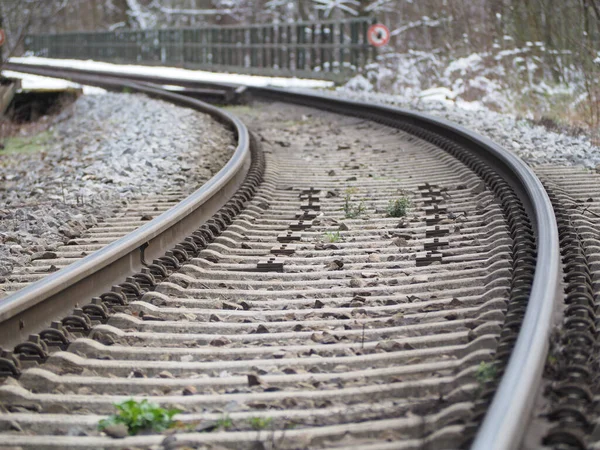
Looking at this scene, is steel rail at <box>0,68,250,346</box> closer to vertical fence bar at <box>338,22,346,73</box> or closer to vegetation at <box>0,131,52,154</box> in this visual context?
vegetation at <box>0,131,52,154</box>

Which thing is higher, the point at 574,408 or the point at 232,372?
the point at 574,408

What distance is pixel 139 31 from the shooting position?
115 feet

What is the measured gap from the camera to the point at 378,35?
65.6 feet

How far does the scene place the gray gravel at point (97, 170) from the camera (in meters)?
5.90

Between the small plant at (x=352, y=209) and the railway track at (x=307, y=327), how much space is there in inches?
1.1

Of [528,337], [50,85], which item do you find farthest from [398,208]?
[50,85]

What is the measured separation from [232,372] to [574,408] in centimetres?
128

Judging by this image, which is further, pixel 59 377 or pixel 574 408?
pixel 59 377

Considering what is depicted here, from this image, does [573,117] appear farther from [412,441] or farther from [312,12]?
[312,12]

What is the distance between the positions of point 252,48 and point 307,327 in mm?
23357

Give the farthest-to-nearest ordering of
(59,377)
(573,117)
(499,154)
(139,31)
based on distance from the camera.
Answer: (139,31) → (573,117) → (499,154) → (59,377)

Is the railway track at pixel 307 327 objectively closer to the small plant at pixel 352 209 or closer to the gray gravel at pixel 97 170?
the small plant at pixel 352 209

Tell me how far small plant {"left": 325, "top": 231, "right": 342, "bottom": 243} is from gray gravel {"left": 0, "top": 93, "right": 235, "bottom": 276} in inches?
66.8


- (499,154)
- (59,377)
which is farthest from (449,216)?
(59,377)
